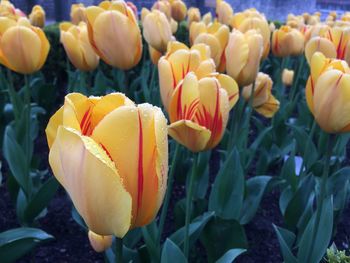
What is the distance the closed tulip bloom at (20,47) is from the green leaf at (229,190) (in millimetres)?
720

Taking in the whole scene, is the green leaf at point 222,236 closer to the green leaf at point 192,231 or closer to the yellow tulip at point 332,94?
the green leaf at point 192,231

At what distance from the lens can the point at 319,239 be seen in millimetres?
1393

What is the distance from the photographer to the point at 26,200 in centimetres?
182

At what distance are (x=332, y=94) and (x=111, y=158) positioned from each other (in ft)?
2.16

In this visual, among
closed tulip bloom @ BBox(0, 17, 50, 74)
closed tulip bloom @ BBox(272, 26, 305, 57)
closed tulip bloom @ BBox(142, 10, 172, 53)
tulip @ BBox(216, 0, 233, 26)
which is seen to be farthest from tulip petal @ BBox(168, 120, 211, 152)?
tulip @ BBox(216, 0, 233, 26)

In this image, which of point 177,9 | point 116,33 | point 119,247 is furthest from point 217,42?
point 177,9

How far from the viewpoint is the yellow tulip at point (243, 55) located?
149 cm

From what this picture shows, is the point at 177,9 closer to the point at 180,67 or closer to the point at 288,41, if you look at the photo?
the point at 288,41

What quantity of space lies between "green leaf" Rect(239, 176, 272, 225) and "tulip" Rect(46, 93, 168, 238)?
1.18m

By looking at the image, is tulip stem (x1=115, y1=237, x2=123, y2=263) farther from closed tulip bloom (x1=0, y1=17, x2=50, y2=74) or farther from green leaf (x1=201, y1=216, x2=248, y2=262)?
closed tulip bloom (x1=0, y1=17, x2=50, y2=74)

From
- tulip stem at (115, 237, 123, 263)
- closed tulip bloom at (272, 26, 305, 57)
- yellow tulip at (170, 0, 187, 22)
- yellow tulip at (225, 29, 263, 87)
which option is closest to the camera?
tulip stem at (115, 237, 123, 263)

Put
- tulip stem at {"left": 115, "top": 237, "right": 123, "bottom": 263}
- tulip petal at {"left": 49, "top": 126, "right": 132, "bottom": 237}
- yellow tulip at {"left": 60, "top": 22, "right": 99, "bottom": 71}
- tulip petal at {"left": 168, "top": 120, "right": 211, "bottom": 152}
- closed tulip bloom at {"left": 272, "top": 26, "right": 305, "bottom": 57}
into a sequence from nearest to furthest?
tulip petal at {"left": 49, "top": 126, "right": 132, "bottom": 237} → tulip stem at {"left": 115, "top": 237, "right": 123, "bottom": 263} → tulip petal at {"left": 168, "top": 120, "right": 211, "bottom": 152} → yellow tulip at {"left": 60, "top": 22, "right": 99, "bottom": 71} → closed tulip bloom at {"left": 272, "top": 26, "right": 305, "bottom": 57}

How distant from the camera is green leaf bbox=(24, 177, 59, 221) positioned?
5.45 feet

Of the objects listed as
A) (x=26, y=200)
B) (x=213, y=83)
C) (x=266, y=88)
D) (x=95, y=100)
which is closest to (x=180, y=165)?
(x=266, y=88)
